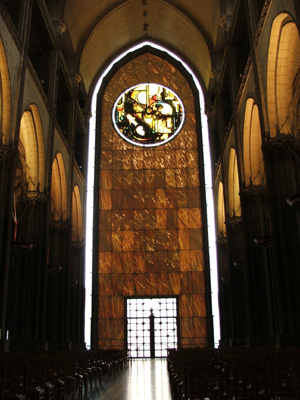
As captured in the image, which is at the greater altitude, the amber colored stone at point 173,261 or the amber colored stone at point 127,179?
the amber colored stone at point 127,179

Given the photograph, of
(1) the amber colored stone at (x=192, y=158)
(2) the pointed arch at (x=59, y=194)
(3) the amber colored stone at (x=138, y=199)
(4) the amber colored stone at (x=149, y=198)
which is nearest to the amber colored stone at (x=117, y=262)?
(3) the amber colored stone at (x=138, y=199)

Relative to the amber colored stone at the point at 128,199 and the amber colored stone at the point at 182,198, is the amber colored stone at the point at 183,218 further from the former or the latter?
the amber colored stone at the point at 128,199

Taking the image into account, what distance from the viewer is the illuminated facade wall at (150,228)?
27969 millimetres

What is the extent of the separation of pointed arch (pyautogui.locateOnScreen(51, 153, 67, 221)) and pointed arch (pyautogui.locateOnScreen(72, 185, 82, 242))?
3330mm

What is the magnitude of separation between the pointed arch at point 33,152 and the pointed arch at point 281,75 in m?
9.94

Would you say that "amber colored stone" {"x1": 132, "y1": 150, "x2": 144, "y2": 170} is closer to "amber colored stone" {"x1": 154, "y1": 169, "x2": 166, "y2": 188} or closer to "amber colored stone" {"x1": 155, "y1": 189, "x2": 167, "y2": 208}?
"amber colored stone" {"x1": 154, "y1": 169, "x2": 166, "y2": 188}

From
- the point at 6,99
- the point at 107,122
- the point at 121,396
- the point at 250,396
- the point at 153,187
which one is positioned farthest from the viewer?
the point at 107,122

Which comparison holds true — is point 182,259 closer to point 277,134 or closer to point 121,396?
point 277,134

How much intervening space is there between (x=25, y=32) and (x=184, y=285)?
1780 centimetres

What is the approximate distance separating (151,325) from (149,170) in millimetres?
10320

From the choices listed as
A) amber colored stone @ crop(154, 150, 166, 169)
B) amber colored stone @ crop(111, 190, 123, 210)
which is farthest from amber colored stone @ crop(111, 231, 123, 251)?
amber colored stone @ crop(154, 150, 166, 169)

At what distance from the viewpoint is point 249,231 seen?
64.7ft

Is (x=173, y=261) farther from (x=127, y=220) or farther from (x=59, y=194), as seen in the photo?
(x=59, y=194)

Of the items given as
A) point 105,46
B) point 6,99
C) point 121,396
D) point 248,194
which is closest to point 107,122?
point 105,46
